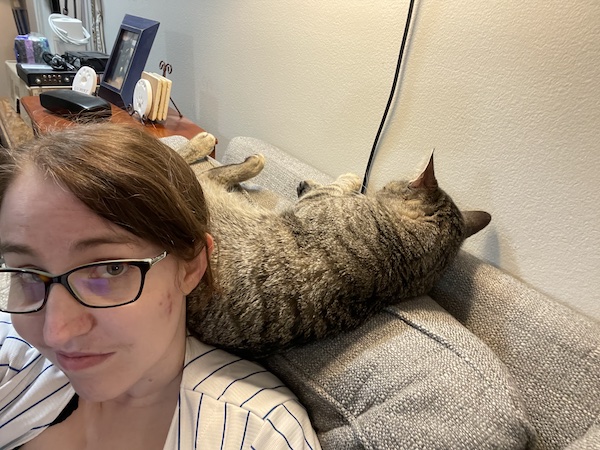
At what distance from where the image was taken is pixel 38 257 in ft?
1.84

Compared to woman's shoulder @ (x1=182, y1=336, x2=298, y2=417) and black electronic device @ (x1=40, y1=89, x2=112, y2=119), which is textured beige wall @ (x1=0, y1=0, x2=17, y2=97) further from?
woman's shoulder @ (x1=182, y1=336, x2=298, y2=417)

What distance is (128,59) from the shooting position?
199 cm

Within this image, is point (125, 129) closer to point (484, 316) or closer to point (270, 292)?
point (270, 292)

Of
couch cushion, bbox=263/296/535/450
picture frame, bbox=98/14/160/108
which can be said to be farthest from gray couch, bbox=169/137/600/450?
picture frame, bbox=98/14/160/108

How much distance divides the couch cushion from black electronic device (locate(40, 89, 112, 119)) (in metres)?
1.40

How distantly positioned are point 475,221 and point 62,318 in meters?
0.86

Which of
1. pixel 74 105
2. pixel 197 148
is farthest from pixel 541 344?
pixel 74 105

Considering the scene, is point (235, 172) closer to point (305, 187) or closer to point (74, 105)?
point (305, 187)

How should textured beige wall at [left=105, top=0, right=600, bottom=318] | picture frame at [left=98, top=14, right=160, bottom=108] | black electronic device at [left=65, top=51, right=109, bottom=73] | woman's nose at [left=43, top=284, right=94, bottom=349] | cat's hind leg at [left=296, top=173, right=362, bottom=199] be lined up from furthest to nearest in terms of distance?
1. black electronic device at [left=65, top=51, right=109, bottom=73]
2. picture frame at [left=98, top=14, right=160, bottom=108]
3. cat's hind leg at [left=296, top=173, right=362, bottom=199]
4. textured beige wall at [left=105, top=0, right=600, bottom=318]
5. woman's nose at [left=43, top=284, right=94, bottom=349]

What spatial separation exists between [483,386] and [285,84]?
4.16 ft

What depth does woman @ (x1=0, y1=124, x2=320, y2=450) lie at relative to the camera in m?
0.56

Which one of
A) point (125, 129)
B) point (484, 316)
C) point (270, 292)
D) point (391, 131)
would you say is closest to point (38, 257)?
point (125, 129)

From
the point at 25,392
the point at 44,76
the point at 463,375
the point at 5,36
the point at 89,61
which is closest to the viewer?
the point at 463,375

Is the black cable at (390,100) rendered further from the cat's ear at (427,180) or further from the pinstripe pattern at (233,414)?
the pinstripe pattern at (233,414)
